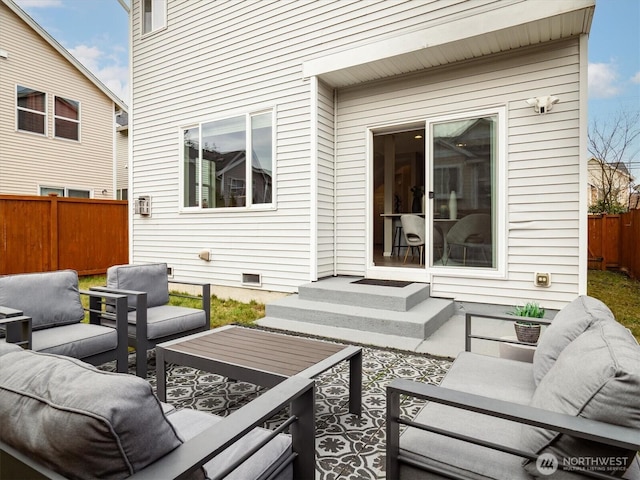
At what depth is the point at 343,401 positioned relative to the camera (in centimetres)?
275

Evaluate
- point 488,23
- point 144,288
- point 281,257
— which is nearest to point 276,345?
point 144,288

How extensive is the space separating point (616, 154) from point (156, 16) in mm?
16020

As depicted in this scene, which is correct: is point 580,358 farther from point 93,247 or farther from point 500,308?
point 93,247

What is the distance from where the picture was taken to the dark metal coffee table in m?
2.25

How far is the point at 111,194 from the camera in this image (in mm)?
12969

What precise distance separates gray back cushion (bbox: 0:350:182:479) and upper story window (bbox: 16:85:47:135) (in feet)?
42.0

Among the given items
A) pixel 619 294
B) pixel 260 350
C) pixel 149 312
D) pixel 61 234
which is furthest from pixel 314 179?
pixel 61 234

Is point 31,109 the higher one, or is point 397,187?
point 31,109

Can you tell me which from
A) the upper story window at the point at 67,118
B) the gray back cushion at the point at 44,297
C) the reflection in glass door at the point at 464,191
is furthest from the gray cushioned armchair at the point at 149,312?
the upper story window at the point at 67,118

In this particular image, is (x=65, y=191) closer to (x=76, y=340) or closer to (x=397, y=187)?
(x=397, y=187)

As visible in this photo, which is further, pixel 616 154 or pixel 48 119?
pixel 616 154

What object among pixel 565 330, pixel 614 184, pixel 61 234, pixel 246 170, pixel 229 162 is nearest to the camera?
pixel 565 330

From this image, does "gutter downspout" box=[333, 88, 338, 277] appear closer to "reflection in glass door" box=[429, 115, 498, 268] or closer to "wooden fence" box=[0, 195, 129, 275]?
"reflection in glass door" box=[429, 115, 498, 268]

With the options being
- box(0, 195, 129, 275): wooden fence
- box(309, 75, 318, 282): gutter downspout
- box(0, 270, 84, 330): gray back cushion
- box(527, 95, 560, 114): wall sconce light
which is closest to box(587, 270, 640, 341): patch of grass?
box(527, 95, 560, 114): wall sconce light
